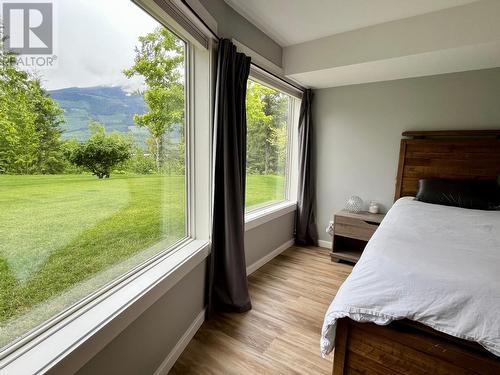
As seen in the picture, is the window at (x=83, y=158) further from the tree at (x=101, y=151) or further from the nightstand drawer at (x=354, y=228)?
the nightstand drawer at (x=354, y=228)

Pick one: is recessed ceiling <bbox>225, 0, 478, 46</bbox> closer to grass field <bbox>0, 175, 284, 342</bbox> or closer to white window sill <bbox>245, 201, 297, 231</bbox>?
grass field <bbox>0, 175, 284, 342</bbox>

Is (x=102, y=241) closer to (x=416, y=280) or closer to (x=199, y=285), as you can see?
(x=199, y=285)

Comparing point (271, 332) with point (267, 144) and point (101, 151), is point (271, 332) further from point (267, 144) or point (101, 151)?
point (267, 144)

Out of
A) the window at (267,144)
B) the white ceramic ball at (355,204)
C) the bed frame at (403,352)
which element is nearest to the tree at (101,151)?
the bed frame at (403,352)

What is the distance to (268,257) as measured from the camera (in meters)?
2.94

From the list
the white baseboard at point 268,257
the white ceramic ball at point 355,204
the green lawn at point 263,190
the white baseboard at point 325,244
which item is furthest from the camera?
the white baseboard at point 325,244

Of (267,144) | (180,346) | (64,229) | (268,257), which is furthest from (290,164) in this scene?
(64,229)

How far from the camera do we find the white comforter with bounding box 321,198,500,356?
930 mm

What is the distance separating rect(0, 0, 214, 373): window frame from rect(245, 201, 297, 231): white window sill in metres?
0.70

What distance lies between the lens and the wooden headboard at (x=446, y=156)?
245 cm

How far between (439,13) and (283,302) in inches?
108

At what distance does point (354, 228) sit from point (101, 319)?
2583mm

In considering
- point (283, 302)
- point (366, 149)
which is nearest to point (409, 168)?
point (366, 149)

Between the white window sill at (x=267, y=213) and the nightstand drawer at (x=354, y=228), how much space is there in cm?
62
